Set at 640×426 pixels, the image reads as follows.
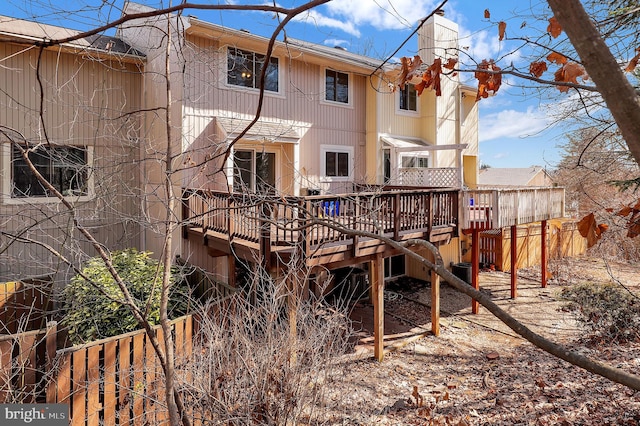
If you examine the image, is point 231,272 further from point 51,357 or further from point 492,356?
point 492,356

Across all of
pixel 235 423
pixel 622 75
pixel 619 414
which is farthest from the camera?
pixel 619 414

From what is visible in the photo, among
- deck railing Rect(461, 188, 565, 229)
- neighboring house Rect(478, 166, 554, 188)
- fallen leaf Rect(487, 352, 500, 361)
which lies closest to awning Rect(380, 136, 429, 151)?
deck railing Rect(461, 188, 565, 229)

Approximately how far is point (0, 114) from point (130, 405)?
7.43m

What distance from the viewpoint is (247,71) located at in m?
10.2

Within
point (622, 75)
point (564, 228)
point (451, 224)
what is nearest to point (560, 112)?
point (451, 224)

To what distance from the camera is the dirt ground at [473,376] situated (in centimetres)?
539

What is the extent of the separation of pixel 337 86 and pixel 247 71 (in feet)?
10.2

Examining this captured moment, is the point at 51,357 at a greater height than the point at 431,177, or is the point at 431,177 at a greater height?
the point at 431,177

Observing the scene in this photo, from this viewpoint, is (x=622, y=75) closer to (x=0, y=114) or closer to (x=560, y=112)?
(x=560, y=112)

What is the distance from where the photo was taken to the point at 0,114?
8289 mm

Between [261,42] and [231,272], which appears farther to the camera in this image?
[261,42]

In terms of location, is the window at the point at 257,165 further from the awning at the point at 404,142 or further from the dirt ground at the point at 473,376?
the dirt ground at the point at 473,376

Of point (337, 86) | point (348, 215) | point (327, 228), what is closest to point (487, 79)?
point (348, 215)

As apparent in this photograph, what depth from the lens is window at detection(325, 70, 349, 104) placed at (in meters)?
11.9
